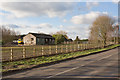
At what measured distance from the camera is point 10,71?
956cm

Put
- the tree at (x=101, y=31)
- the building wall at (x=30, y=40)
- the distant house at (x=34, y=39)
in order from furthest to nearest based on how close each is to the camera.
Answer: the building wall at (x=30, y=40), the distant house at (x=34, y=39), the tree at (x=101, y=31)

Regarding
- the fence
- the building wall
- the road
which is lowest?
the road

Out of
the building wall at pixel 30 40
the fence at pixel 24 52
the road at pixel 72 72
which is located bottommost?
the road at pixel 72 72

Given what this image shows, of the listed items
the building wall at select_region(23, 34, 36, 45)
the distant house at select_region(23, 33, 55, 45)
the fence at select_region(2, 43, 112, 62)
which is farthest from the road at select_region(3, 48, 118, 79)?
the building wall at select_region(23, 34, 36, 45)

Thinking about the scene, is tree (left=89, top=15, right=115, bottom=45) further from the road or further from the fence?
the road

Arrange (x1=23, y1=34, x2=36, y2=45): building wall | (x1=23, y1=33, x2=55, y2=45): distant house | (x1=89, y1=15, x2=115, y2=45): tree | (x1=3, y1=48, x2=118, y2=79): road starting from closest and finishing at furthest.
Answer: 1. (x1=3, y1=48, x2=118, y2=79): road
2. (x1=89, y1=15, x2=115, y2=45): tree
3. (x1=23, y1=33, x2=55, y2=45): distant house
4. (x1=23, y1=34, x2=36, y2=45): building wall

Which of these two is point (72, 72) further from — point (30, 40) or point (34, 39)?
point (30, 40)

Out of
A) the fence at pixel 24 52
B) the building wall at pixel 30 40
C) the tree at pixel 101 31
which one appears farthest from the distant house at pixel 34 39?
the fence at pixel 24 52

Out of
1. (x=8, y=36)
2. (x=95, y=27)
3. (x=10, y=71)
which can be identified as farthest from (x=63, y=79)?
(x=95, y=27)

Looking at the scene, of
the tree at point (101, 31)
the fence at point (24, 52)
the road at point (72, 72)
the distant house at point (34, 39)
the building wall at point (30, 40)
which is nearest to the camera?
the road at point (72, 72)

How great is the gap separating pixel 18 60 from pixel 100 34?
35.2 metres

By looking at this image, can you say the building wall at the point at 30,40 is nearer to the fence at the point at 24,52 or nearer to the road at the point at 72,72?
the fence at the point at 24,52

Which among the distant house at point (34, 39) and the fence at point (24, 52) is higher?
the distant house at point (34, 39)

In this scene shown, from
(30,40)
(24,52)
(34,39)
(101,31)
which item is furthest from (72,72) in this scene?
(30,40)
